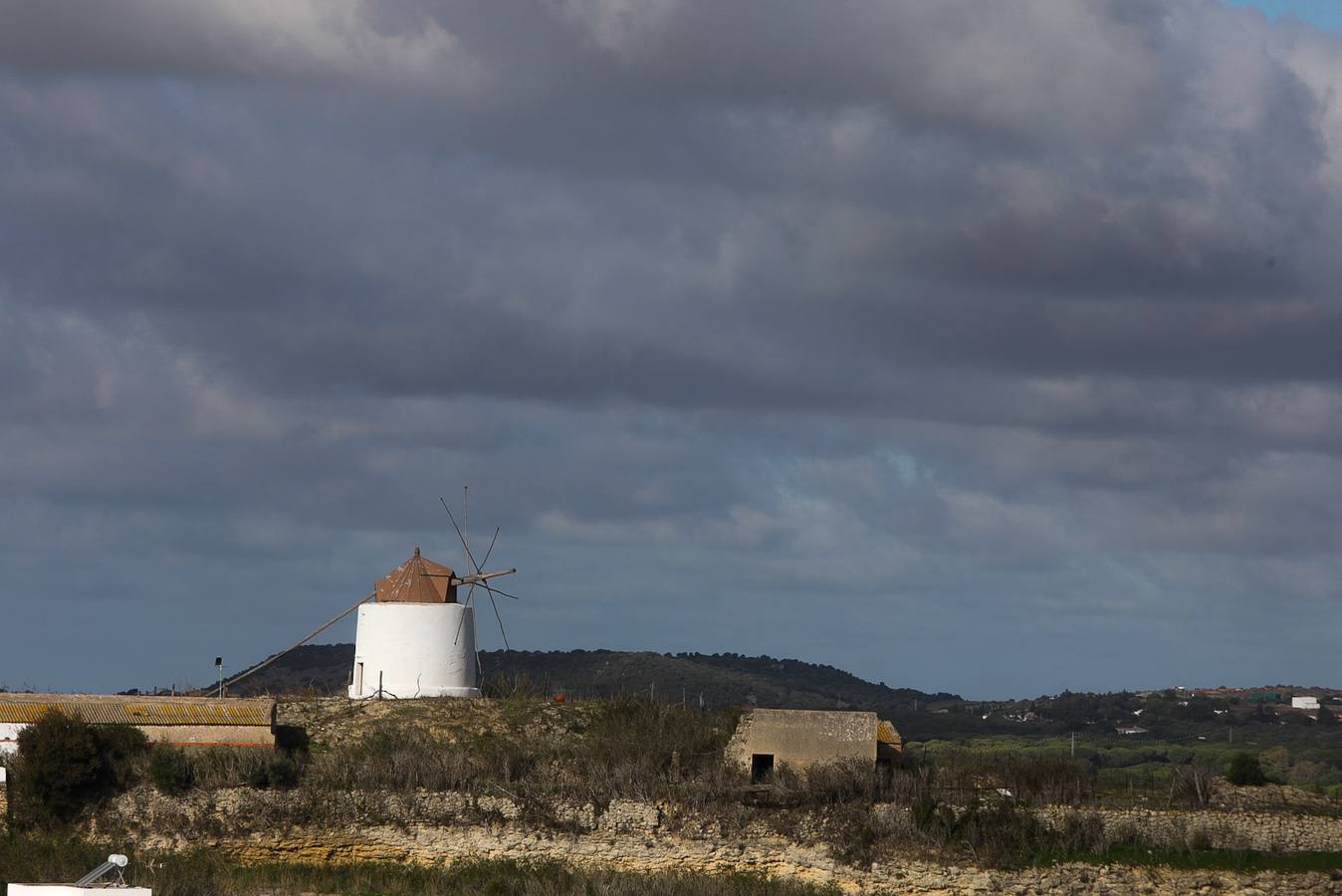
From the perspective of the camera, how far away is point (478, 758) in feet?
121

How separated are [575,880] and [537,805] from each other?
8.35 feet

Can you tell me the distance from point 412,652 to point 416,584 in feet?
5.53

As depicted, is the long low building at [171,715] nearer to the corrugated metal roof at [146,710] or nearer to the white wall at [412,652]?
the corrugated metal roof at [146,710]

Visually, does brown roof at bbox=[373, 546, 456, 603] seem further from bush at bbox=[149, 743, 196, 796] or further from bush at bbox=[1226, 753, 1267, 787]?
bush at bbox=[1226, 753, 1267, 787]

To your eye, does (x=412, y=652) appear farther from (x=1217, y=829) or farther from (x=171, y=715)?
(x=1217, y=829)

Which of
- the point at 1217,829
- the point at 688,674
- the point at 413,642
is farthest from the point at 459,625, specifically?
the point at 688,674

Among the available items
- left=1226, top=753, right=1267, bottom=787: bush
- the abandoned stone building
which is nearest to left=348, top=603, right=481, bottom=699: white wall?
the abandoned stone building

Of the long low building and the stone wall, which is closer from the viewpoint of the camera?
the stone wall

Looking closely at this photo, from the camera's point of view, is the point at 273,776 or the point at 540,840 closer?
the point at 540,840

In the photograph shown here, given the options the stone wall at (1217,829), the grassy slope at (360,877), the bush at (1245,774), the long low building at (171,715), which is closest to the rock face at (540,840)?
the stone wall at (1217,829)

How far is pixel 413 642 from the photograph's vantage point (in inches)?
1681

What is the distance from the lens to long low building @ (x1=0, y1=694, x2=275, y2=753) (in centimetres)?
3581

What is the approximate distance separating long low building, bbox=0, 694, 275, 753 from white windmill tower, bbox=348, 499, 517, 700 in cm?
547

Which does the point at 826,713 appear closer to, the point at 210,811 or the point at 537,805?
the point at 537,805
